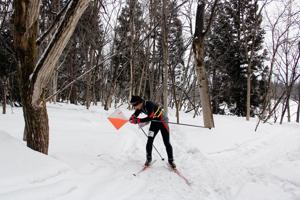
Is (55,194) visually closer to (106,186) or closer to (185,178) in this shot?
(106,186)

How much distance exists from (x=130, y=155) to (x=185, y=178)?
2.03 meters

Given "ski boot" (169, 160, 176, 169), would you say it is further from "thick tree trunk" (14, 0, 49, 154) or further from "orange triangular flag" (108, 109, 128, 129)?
"thick tree trunk" (14, 0, 49, 154)

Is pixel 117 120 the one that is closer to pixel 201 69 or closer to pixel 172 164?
pixel 172 164

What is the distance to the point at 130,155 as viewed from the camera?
21.1ft

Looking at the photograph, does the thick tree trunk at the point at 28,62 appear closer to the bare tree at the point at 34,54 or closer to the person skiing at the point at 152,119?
the bare tree at the point at 34,54

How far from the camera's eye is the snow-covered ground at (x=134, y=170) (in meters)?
3.36

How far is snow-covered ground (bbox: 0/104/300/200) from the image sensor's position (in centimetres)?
336

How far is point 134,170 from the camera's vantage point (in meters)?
5.14

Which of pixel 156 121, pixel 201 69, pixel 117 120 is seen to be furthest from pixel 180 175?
pixel 201 69

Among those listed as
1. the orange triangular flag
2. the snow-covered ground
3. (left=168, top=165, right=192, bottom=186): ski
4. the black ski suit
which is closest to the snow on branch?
the snow-covered ground

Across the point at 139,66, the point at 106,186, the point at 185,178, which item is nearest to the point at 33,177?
the point at 106,186

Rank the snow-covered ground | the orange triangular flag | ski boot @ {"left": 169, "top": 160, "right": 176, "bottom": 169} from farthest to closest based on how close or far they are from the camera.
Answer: the orange triangular flag → ski boot @ {"left": 169, "top": 160, "right": 176, "bottom": 169} → the snow-covered ground

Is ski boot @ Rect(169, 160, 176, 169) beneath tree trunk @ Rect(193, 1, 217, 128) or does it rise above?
beneath

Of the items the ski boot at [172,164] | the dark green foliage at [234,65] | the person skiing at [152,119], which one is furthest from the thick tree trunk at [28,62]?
the dark green foliage at [234,65]
